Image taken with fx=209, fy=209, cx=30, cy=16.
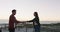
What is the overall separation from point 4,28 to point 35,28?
4057 mm

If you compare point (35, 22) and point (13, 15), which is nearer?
point (13, 15)

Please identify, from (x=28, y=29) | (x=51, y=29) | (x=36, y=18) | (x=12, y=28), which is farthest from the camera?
(x=51, y=29)

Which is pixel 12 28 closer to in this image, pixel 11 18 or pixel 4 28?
pixel 11 18

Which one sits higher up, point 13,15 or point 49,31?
point 13,15

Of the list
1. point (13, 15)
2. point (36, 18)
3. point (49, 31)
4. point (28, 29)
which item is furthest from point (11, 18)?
point (49, 31)

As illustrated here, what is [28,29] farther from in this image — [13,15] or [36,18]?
[13,15]

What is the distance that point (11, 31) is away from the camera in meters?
7.63

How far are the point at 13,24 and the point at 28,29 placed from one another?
12.6 feet

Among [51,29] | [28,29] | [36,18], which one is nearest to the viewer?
[36,18]

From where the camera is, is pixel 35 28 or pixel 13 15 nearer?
pixel 13 15

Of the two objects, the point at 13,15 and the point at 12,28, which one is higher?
the point at 13,15

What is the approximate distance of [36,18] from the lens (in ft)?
28.9

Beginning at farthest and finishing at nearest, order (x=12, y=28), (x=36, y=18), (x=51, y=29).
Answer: (x=51, y=29), (x=36, y=18), (x=12, y=28)

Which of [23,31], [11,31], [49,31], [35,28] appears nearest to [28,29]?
[23,31]
